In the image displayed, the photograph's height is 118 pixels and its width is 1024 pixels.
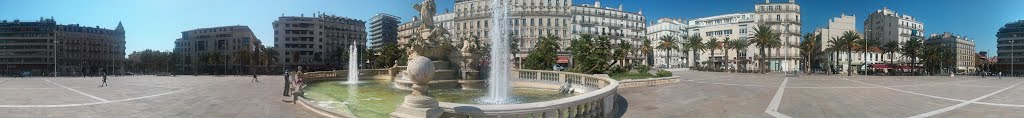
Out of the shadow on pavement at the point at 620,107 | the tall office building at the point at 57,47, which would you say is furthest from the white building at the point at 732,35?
the tall office building at the point at 57,47

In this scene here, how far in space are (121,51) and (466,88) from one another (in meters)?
83.9

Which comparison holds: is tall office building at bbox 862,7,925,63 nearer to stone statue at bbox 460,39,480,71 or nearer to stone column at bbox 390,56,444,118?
stone statue at bbox 460,39,480,71

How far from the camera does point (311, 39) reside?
103625 millimetres

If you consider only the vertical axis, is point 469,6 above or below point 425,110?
above

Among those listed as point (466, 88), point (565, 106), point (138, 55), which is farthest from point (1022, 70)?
point (138, 55)

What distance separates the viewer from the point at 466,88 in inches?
874

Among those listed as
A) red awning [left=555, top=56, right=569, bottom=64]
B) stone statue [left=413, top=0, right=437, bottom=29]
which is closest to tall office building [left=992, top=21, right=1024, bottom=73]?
red awning [left=555, top=56, right=569, bottom=64]

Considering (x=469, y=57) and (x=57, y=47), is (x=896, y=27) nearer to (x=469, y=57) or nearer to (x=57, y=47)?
(x=469, y=57)

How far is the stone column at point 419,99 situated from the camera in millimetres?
7199

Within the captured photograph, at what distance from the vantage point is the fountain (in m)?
7.35

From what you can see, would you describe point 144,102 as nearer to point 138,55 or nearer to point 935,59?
point 935,59

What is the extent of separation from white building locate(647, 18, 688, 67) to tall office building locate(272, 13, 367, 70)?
64.9 meters

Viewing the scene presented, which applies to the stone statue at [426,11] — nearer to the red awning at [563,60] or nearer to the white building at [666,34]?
the red awning at [563,60]

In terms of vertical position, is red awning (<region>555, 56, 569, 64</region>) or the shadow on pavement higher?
red awning (<region>555, 56, 569, 64</region>)
